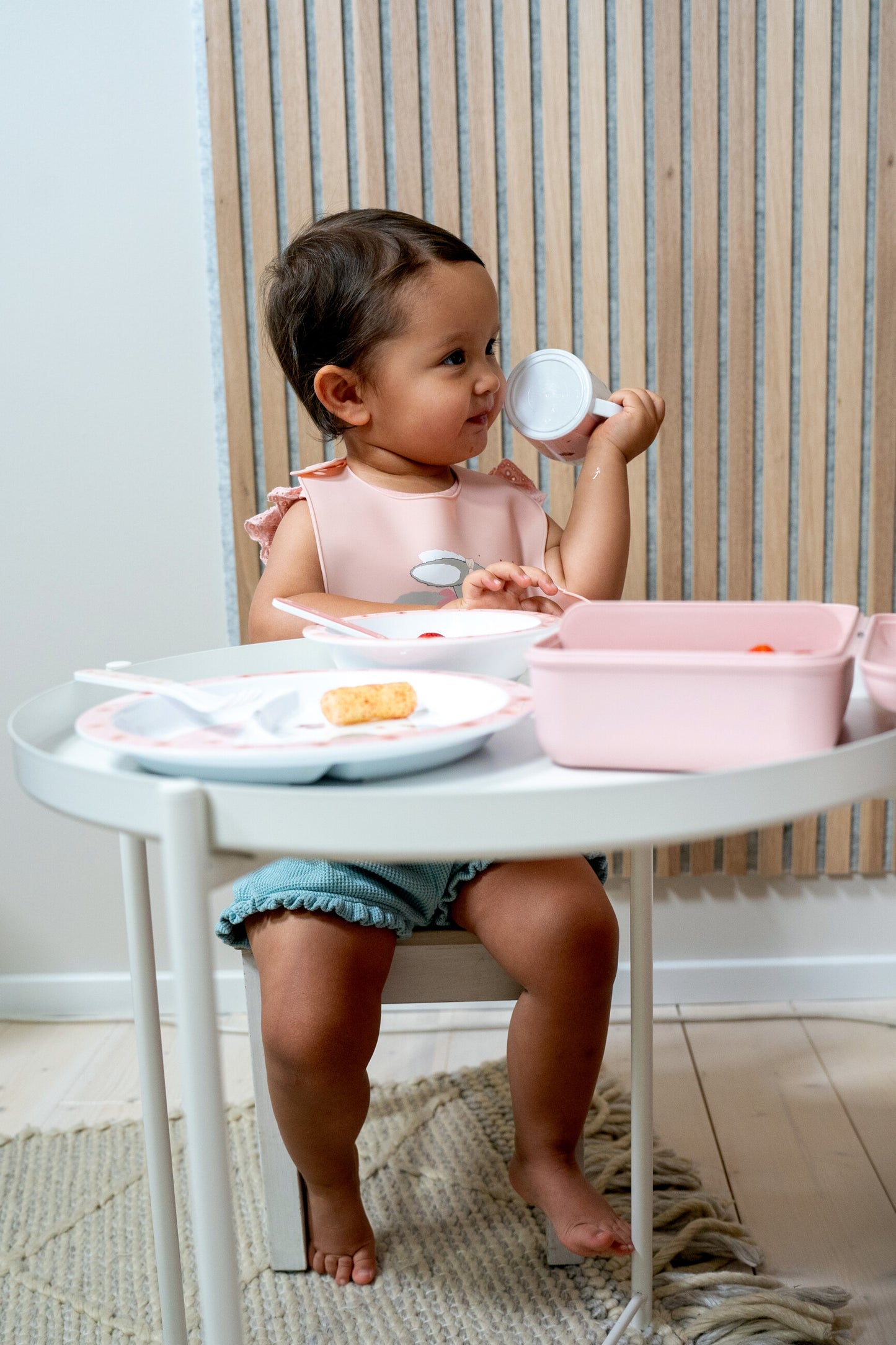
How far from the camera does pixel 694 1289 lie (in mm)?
1084

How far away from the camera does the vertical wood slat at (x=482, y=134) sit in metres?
1.53

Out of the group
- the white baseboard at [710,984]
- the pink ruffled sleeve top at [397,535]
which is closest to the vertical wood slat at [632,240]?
the pink ruffled sleeve top at [397,535]

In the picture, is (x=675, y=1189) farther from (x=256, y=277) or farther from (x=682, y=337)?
(x=256, y=277)

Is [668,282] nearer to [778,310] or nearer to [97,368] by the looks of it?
[778,310]

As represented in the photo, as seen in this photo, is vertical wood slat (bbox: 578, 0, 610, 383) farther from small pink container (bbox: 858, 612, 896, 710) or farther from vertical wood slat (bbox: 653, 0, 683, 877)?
small pink container (bbox: 858, 612, 896, 710)

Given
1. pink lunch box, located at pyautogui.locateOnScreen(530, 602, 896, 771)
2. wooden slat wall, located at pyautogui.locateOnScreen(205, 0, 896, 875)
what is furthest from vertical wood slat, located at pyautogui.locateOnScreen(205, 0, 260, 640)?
pink lunch box, located at pyautogui.locateOnScreen(530, 602, 896, 771)

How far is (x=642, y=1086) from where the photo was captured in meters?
1.04

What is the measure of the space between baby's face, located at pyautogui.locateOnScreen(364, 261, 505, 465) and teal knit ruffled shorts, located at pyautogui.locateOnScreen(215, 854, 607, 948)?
18.4 inches

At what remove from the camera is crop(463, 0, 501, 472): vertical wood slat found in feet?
5.02

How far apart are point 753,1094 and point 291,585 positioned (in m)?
0.88

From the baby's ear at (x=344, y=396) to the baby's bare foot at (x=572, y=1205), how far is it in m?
0.77

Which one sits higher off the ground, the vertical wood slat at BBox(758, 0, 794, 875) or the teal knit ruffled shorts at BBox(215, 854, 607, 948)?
the vertical wood slat at BBox(758, 0, 794, 875)

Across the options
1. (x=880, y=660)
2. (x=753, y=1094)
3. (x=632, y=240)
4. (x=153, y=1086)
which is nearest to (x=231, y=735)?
(x=880, y=660)

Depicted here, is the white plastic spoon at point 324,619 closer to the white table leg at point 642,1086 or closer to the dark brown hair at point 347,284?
the white table leg at point 642,1086
